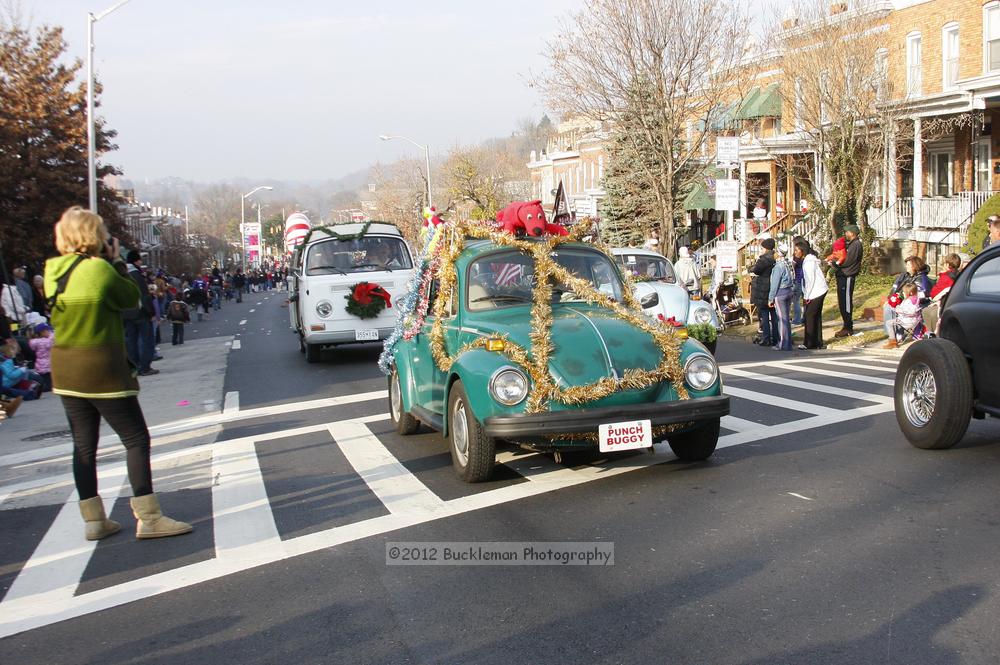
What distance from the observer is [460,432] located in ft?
24.0

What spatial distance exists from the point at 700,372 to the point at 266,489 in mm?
3420

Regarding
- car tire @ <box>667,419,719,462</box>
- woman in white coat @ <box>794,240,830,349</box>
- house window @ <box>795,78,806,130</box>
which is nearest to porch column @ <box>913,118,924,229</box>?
house window @ <box>795,78,806,130</box>

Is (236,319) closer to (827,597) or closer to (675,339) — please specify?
(675,339)

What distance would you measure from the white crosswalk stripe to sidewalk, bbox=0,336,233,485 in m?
0.49

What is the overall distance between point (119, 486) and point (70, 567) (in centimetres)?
227

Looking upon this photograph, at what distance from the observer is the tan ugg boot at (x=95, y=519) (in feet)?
20.7

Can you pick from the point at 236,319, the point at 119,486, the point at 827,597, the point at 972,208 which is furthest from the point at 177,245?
the point at 827,597

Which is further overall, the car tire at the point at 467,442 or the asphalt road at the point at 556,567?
the car tire at the point at 467,442

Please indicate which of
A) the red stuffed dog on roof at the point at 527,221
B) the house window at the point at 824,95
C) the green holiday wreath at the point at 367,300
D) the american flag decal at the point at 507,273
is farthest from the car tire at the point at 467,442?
the house window at the point at 824,95

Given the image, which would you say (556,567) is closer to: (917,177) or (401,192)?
(917,177)

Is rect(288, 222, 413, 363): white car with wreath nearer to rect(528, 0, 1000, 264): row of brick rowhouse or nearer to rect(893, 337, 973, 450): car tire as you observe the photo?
rect(893, 337, 973, 450): car tire

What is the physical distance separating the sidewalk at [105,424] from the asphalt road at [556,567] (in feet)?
5.61

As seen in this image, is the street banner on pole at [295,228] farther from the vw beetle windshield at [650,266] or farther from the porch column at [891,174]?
the vw beetle windshield at [650,266]

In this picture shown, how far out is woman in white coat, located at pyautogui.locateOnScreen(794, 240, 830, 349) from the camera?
52.1 feet
